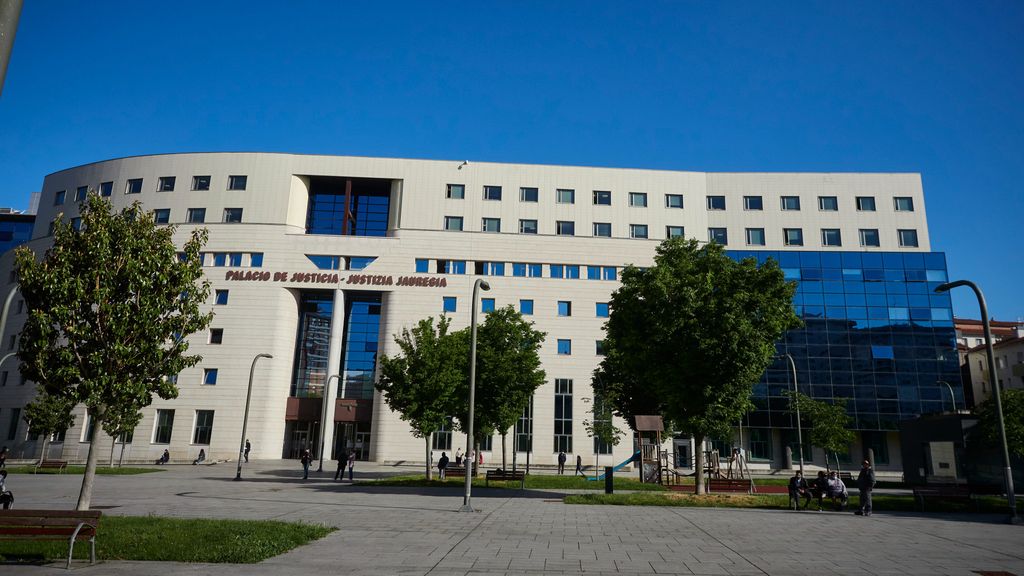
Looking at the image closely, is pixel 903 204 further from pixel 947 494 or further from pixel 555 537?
pixel 555 537

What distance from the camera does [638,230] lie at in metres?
57.6

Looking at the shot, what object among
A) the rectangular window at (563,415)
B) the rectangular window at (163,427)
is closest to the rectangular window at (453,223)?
the rectangular window at (563,415)

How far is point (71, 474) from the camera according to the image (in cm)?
3459

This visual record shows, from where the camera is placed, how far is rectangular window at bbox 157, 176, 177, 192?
57031 mm

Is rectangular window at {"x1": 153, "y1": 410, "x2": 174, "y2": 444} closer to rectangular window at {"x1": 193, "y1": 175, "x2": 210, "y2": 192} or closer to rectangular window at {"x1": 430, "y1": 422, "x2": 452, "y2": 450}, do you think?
rectangular window at {"x1": 193, "y1": 175, "x2": 210, "y2": 192}

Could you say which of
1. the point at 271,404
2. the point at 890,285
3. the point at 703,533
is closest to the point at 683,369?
the point at 703,533

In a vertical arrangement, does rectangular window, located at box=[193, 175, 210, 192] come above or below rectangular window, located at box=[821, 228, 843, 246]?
above

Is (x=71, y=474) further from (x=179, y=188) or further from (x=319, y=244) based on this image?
(x=179, y=188)

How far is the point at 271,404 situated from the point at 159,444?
31.8 ft

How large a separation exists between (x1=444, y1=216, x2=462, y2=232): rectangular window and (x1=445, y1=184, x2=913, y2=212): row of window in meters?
1.99

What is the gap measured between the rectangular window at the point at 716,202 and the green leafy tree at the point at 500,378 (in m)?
34.5

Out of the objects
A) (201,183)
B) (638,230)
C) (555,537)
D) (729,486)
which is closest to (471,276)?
(638,230)

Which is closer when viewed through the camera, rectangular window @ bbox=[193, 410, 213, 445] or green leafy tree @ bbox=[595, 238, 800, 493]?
green leafy tree @ bbox=[595, 238, 800, 493]

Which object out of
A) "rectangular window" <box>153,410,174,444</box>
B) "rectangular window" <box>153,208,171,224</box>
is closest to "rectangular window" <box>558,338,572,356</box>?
"rectangular window" <box>153,410,174,444</box>
